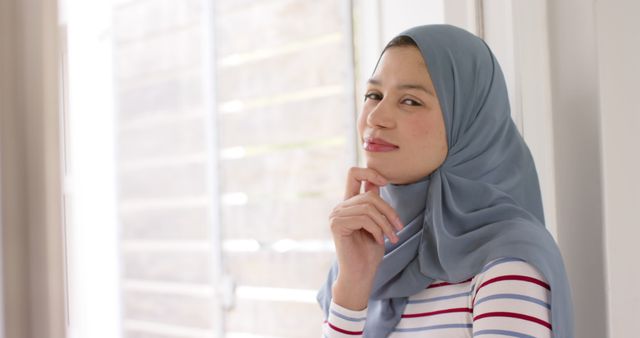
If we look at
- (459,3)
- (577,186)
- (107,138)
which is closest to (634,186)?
(577,186)

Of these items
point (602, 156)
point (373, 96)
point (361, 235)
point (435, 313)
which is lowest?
point (435, 313)

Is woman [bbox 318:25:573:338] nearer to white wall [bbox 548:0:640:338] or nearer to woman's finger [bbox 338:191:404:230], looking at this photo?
woman's finger [bbox 338:191:404:230]

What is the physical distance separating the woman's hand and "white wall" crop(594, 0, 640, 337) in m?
0.33

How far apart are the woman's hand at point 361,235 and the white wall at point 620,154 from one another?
331 millimetres

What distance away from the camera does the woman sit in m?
0.95

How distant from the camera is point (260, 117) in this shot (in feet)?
7.67

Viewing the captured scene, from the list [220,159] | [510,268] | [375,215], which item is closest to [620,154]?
[510,268]

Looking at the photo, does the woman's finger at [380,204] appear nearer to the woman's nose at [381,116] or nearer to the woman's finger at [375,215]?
the woman's finger at [375,215]

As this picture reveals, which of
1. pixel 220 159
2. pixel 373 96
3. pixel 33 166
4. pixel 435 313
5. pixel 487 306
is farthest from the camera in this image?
pixel 220 159

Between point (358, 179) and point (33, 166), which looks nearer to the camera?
point (33, 166)

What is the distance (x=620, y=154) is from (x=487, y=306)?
0.34m

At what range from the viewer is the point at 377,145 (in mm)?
1006

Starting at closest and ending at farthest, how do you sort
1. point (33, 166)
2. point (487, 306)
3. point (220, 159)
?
point (33, 166), point (487, 306), point (220, 159)

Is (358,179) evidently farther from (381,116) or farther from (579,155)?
(579,155)
